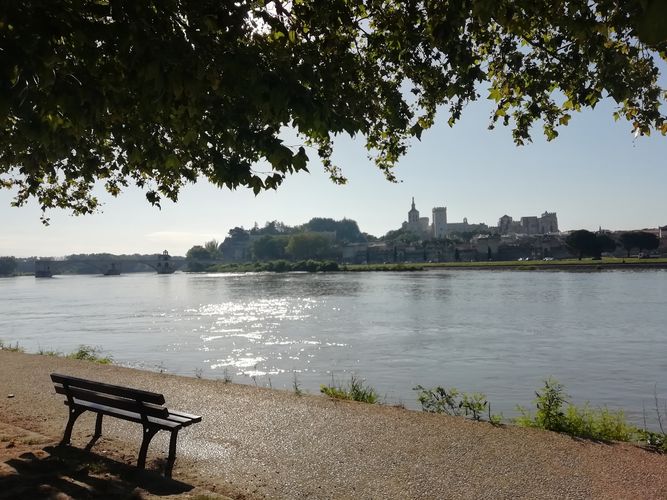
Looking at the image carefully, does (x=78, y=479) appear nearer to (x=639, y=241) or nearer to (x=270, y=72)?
(x=270, y=72)

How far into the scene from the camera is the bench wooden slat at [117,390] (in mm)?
6055

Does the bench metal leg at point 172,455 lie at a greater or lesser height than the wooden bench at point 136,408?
lesser

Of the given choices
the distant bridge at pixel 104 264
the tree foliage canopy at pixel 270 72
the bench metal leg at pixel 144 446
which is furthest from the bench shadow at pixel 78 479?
the distant bridge at pixel 104 264

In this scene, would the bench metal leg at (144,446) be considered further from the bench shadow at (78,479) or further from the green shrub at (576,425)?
the green shrub at (576,425)

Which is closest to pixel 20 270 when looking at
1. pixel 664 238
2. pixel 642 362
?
pixel 664 238

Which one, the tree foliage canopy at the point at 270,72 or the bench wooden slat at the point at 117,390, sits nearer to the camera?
the tree foliage canopy at the point at 270,72

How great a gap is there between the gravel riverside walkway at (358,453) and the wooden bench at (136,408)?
0.36m

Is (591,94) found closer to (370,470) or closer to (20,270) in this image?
(370,470)

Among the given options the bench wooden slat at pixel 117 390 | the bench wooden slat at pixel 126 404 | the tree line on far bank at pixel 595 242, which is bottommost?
the bench wooden slat at pixel 126 404

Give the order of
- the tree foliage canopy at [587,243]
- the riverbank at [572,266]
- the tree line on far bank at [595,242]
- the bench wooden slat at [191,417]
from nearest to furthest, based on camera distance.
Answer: the bench wooden slat at [191,417], the riverbank at [572,266], the tree foliage canopy at [587,243], the tree line on far bank at [595,242]

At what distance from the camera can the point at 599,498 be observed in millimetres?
5477

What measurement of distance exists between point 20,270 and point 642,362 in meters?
212

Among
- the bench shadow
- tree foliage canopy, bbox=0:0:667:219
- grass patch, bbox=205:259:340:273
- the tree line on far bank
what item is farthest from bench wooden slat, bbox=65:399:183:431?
grass patch, bbox=205:259:340:273

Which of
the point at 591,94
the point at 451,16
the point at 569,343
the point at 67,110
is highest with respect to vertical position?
the point at 451,16
